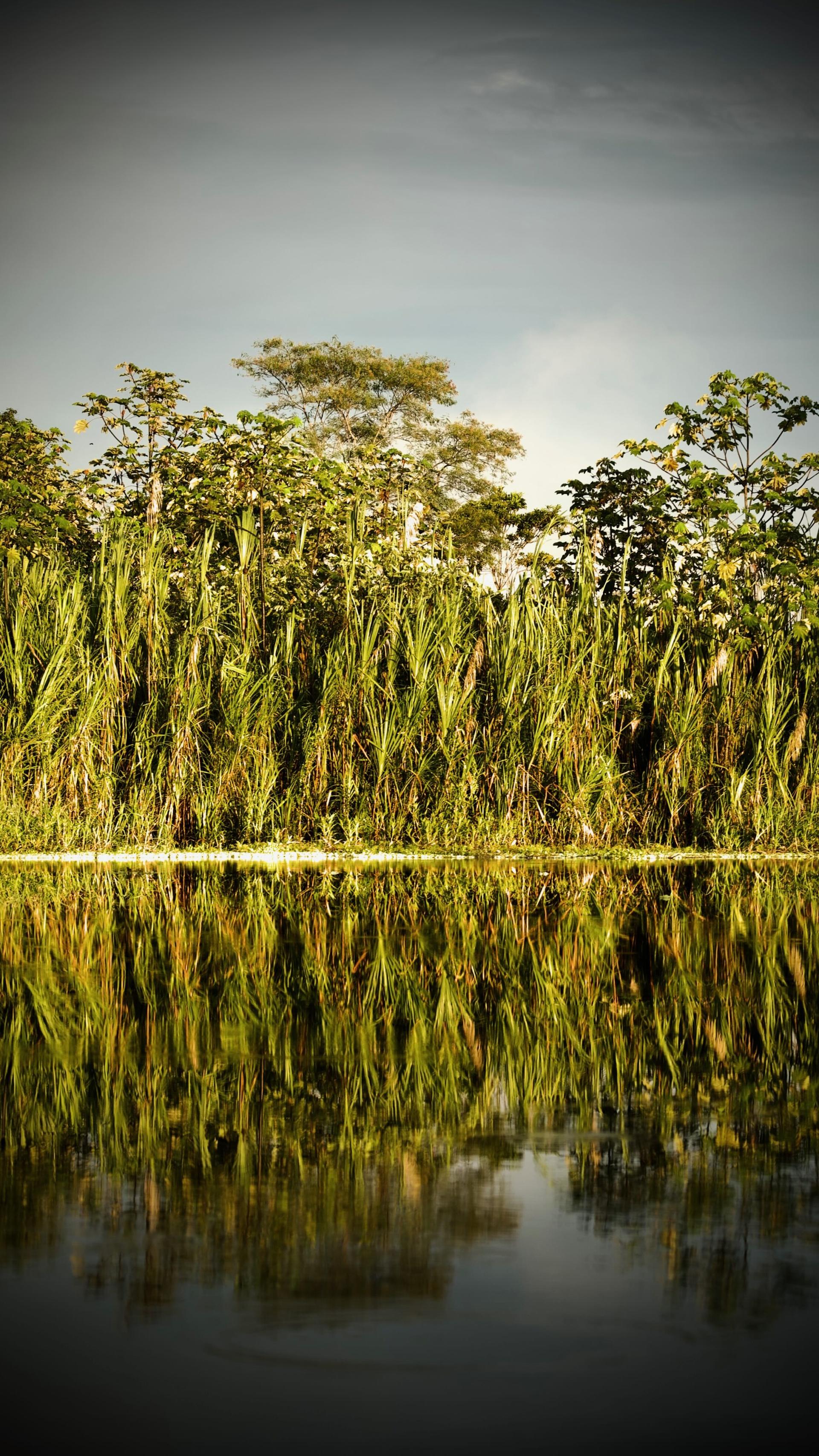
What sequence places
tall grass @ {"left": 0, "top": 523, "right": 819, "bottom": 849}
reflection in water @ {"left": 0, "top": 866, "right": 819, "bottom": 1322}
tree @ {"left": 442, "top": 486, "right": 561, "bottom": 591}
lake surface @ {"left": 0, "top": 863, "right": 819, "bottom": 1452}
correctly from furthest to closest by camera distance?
1. tree @ {"left": 442, "top": 486, "right": 561, "bottom": 591}
2. tall grass @ {"left": 0, "top": 523, "right": 819, "bottom": 849}
3. reflection in water @ {"left": 0, "top": 866, "right": 819, "bottom": 1322}
4. lake surface @ {"left": 0, "top": 863, "right": 819, "bottom": 1452}

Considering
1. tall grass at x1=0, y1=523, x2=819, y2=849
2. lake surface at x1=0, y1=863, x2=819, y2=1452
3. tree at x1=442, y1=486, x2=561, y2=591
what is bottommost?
lake surface at x1=0, y1=863, x2=819, y2=1452

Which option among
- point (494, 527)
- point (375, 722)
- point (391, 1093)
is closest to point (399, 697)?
point (375, 722)

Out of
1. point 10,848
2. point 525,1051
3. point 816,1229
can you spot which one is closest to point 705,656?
point 10,848

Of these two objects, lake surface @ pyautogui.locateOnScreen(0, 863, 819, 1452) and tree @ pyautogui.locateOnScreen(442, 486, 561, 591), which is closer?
lake surface @ pyautogui.locateOnScreen(0, 863, 819, 1452)

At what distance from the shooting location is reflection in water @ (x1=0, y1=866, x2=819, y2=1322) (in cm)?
211

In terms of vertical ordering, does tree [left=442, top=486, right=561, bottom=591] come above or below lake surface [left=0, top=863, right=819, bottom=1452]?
above

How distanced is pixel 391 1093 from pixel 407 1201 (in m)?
0.78

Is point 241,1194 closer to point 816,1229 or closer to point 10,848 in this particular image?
point 816,1229

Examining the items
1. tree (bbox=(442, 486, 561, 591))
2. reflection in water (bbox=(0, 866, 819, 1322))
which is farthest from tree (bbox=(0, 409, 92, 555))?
tree (bbox=(442, 486, 561, 591))

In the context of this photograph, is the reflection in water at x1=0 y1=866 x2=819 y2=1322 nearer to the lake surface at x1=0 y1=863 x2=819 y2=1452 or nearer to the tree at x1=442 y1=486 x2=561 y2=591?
the lake surface at x1=0 y1=863 x2=819 y2=1452

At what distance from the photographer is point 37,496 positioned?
43.7 ft

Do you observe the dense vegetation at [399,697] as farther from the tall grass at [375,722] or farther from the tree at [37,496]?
the tree at [37,496]

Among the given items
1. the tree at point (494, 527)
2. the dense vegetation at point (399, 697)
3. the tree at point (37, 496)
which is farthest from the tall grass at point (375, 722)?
the tree at point (494, 527)

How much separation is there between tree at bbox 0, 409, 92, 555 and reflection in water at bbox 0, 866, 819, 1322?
18.9 ft
